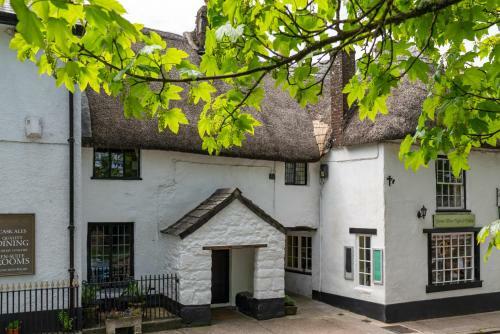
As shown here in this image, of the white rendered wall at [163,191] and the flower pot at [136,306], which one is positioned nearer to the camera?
the flower pot at [136,306]

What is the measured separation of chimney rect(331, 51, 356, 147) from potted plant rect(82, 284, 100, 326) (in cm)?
872

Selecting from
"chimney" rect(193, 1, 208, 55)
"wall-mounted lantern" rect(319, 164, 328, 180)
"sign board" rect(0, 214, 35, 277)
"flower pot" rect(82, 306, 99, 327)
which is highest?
"chimney" rect(193, 1, 208, 55)

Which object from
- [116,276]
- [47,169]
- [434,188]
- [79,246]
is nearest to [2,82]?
[47,169]

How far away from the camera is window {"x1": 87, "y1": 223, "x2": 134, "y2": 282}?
14484 mm

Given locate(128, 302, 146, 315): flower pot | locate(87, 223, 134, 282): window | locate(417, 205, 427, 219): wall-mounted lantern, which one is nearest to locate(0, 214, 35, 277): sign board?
locate(87, 223, 134, 282): window

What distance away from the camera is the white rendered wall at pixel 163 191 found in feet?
47.8

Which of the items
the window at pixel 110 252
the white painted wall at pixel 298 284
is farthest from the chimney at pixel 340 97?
the window at pixel 110 252

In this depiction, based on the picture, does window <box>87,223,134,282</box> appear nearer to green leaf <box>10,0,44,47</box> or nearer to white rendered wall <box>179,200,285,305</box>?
white rendered wall <box>179,200,285,305</box>

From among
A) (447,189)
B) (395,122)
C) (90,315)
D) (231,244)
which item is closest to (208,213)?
(231,244)

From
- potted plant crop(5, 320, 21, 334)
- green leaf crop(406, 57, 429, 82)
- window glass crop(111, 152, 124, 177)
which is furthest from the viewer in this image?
window glass crop(111, 152, 124, 177)

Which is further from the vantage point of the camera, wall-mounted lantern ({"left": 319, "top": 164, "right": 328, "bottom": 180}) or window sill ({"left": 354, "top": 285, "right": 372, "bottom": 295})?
wall-mounted lantern ({"left": 319, "top": 164, "right": 328, "bottom": 180})

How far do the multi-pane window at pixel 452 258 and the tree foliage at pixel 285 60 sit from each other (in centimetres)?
1295

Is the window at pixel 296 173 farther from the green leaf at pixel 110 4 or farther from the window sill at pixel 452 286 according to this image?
the green leaf at pixel 110 4

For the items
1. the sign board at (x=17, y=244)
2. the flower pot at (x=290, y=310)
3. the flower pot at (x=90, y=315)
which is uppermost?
the sign board at (x=17, y=244)
